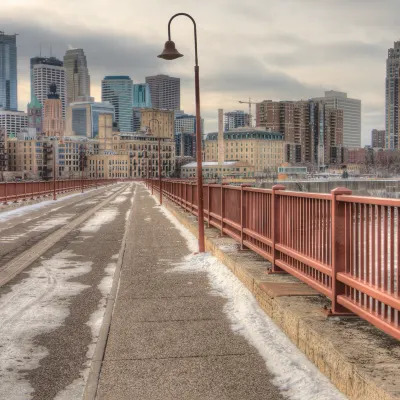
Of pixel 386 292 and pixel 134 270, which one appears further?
pixel 134 270

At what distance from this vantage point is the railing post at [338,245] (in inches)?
238

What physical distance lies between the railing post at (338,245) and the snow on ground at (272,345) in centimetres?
64

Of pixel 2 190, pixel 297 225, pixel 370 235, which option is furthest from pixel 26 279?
pixel 2 190

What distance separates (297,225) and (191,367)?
2998 millimetres

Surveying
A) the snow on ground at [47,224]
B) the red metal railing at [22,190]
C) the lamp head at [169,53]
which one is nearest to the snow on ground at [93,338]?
the lamp head at [169,53]

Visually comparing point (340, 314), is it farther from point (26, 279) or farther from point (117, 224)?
point (117, 224)

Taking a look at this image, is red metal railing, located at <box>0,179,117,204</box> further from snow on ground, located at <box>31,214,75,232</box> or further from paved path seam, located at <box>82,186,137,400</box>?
paved path seam, located at <box>82,186,137,400</box>

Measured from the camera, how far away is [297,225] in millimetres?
7871

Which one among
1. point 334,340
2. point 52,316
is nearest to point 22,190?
point 52,316

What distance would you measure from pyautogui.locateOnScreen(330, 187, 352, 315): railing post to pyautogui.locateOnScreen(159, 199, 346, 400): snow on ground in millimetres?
642

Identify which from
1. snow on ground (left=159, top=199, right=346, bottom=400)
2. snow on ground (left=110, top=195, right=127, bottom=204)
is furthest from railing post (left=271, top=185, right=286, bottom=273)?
snow on ground (left=110, top=195, right=127, bottom=204)

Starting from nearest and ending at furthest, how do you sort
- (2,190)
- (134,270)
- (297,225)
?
(297,225), (134,270), (2,190)

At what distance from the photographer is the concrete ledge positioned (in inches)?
171

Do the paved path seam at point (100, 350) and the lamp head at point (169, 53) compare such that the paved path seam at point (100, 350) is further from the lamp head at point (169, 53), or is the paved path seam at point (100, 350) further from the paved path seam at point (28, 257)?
the lamp head at point (169, 53)
